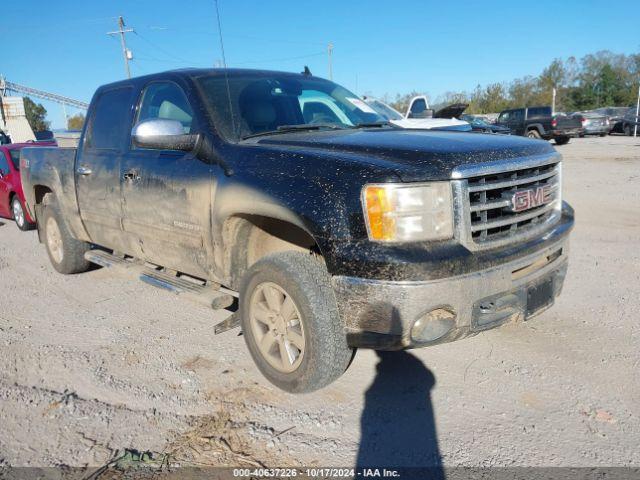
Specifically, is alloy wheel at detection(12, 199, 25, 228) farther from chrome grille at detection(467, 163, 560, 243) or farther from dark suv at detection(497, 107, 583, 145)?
dark suv at detection(497, 107, 583, 145)

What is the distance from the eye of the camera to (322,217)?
2.52 metres

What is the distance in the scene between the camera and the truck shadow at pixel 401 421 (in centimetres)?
241

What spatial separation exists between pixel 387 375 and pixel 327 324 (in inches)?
31.8

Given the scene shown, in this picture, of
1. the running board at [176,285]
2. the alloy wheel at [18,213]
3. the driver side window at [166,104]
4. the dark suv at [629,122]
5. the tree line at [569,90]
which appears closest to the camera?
the running board at [176,285]

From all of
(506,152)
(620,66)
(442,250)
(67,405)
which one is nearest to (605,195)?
(506,152)

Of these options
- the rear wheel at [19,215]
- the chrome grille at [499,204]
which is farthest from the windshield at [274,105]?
the rear wheel at [19,215]

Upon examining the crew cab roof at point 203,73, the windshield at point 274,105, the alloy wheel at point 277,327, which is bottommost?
the alloy wheel at point 277,327

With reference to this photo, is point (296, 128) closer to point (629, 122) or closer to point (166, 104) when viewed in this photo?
point (166, 104)

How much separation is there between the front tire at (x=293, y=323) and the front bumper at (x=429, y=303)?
117 mm

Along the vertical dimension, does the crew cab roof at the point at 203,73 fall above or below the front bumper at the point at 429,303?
above

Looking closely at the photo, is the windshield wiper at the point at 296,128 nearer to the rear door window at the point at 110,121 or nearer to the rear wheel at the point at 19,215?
the rear door window at the point at 110,121

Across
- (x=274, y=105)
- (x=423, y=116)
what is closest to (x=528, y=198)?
(x=274, y=105)

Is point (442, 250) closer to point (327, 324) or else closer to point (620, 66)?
point (327, 324)

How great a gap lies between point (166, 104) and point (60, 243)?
266 cm
